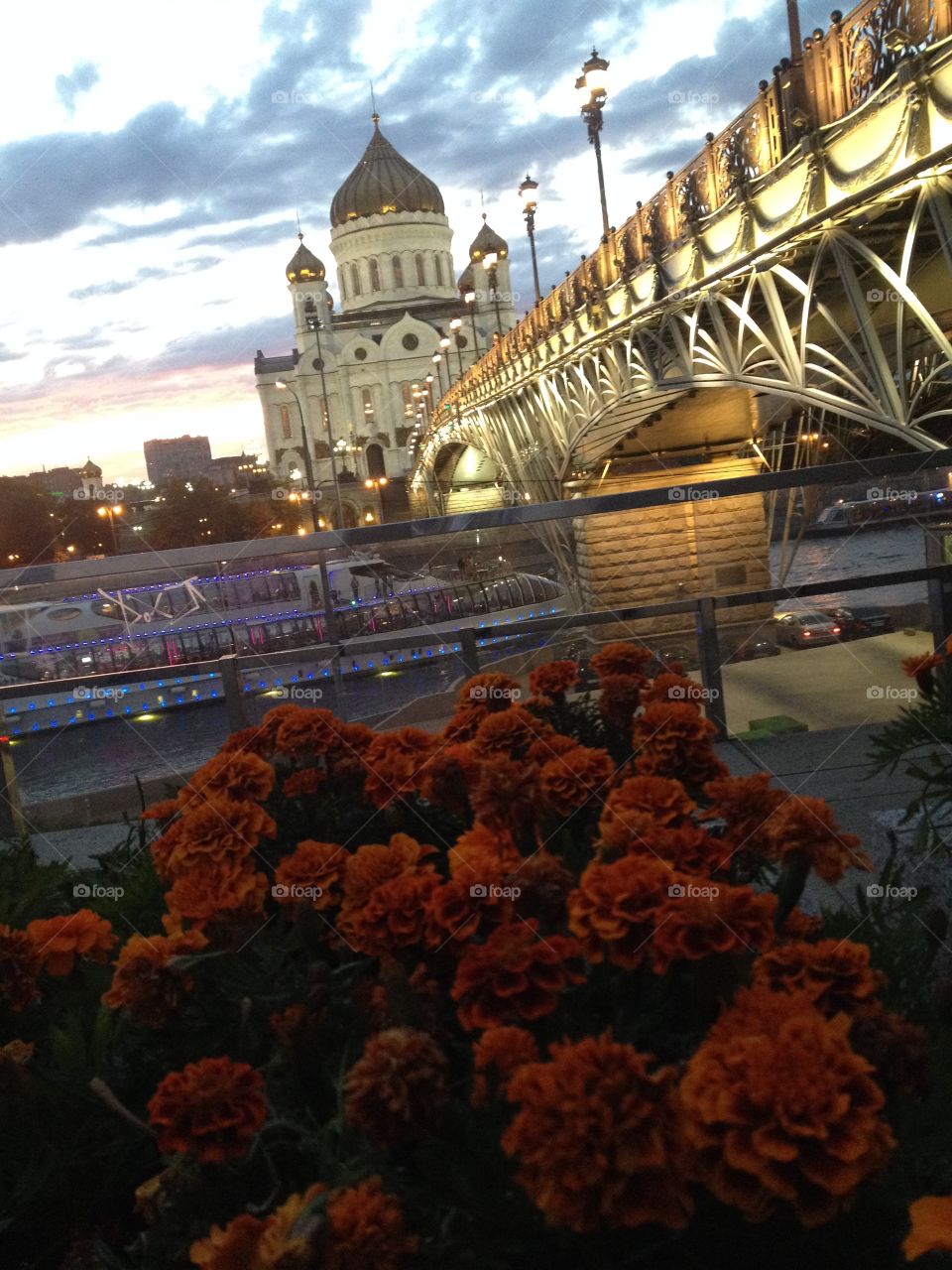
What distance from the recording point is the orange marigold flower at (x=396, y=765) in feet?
7.75

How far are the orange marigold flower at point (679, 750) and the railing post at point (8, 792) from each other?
356 centimetres

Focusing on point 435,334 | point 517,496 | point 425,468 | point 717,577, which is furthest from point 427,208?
point 717,577

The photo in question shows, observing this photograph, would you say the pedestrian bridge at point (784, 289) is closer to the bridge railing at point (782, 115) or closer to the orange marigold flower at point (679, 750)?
the bridge railing at point (782, 115)

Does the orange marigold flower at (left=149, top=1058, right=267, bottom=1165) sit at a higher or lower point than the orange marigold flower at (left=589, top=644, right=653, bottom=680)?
lower

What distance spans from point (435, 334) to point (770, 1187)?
4167 inches

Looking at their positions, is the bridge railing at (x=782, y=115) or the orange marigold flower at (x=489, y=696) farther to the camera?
the bridge railing at (x=782, y=115)

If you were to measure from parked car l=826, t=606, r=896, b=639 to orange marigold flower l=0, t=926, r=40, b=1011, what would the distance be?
4.32 meters

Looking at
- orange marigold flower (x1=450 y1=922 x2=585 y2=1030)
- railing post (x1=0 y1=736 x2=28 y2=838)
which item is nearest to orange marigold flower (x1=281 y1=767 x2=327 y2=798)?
orange marigold flower (x1=450 y1=922 x2=585 y2=1030)

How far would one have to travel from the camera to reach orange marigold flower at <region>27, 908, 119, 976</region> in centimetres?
214

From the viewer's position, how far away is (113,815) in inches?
192

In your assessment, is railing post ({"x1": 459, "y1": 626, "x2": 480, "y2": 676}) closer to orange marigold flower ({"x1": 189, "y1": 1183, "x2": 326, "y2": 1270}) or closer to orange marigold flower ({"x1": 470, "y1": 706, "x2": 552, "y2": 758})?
orange marigold flower ({"x1": 470, "y1": 706, "x2": 552, "y2": 758})

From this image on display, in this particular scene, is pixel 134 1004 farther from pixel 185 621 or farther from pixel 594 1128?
pixel 185 621

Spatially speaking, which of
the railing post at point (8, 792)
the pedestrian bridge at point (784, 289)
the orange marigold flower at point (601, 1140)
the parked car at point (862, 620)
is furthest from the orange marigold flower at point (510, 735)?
the pedestrian bridge at point (784, 289)

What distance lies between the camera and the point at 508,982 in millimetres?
1459
